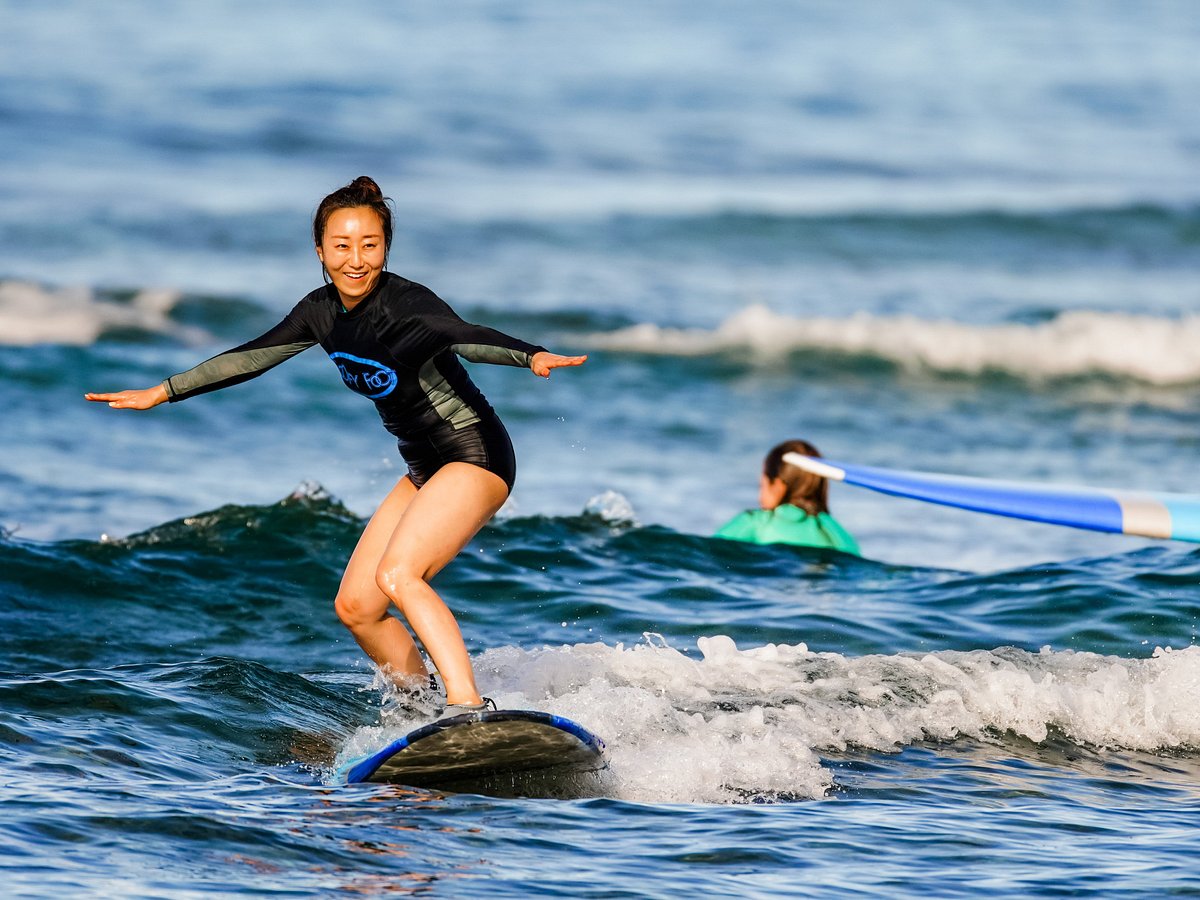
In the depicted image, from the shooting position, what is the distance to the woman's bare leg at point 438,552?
5.85m

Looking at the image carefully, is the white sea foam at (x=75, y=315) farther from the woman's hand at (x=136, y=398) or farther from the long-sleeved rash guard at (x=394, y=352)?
the long-sleeved rash guard at (x=394, y=352)

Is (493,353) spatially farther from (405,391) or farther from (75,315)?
(75,315)

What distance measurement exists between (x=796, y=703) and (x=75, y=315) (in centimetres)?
1539

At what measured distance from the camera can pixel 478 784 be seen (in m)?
5.91

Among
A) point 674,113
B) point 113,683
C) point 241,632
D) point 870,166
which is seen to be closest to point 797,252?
point 870,166

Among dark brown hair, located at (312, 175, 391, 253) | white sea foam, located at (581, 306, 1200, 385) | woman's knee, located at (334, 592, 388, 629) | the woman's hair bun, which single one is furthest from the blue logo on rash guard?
white sea foam, located at (581, 306, 1200, 385)

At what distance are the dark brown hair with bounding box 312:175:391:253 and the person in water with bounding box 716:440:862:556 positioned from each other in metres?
5.52

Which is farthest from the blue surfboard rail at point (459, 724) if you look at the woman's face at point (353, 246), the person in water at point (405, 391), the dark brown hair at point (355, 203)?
the dark brown hair at point (355, 203)

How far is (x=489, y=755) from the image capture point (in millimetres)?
5754

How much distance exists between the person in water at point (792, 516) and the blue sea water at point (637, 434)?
201mm

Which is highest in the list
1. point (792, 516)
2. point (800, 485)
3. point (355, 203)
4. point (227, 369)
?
point (355, 203)

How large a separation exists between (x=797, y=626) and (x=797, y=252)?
17962 mm

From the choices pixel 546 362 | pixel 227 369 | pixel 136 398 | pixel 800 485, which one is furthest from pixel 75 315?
pixel 546 362

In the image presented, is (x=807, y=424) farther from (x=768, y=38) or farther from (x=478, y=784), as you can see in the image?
(x=768, y=38)
